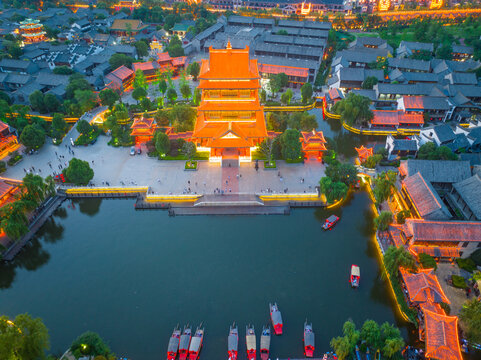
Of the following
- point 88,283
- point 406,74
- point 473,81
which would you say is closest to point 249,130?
point 88,283

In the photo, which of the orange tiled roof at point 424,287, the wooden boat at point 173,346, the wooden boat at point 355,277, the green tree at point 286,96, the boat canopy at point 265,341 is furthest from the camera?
the green tree at point 286,96

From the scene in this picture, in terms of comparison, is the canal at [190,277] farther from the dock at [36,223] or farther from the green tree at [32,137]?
the green tree at [32,137]

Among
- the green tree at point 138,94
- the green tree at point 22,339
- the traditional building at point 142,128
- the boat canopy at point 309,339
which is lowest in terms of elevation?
the green tree at point 22,339

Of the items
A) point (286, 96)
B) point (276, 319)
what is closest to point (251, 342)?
point (276, 319)

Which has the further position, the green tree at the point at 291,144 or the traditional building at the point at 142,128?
the traditional building at the point at 142,128

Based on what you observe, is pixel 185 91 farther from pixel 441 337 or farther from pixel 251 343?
pixel 441 337

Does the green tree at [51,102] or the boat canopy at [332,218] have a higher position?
the green tree at [51,102]

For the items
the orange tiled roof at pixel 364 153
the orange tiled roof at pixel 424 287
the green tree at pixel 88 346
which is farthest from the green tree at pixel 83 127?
the orange tiled roof at pixel 424 287
